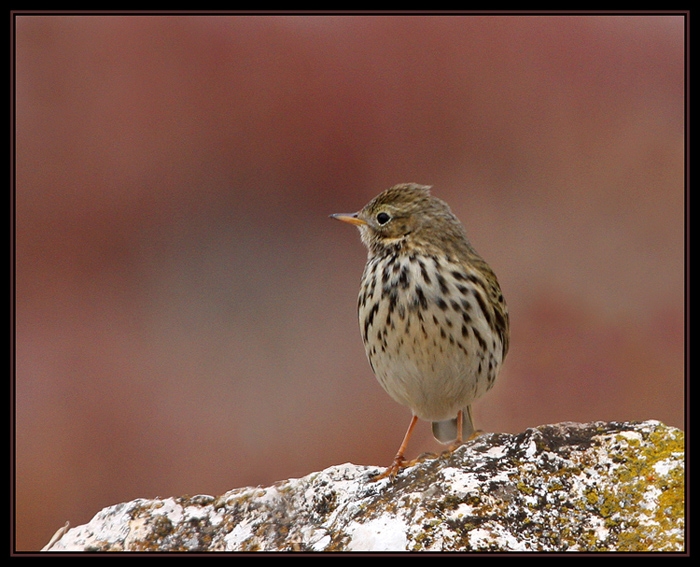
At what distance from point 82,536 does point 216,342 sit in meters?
6.78

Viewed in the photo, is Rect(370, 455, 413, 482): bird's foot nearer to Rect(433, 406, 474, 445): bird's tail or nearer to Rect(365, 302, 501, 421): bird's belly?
Rect(365, 302, 501, 421): bird's belly

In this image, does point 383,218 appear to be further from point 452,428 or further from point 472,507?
point 472,507

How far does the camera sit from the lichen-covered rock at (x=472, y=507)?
3.76m

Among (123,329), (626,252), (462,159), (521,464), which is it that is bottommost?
(521,464)

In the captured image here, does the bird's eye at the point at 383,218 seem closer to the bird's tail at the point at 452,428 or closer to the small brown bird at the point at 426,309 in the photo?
the small brown bird at the point at 426,309

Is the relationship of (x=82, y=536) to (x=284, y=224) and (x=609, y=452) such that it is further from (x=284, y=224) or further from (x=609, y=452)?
(x=284, y=224)

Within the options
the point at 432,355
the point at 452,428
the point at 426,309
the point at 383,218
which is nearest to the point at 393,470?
the point at 432,355

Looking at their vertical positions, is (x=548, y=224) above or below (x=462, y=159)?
below

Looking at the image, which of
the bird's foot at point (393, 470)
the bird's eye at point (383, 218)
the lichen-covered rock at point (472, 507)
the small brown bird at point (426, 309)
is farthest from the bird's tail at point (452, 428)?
the bird's eye at point (383, 218)

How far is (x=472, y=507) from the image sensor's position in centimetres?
392

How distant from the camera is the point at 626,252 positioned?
11.3 meters

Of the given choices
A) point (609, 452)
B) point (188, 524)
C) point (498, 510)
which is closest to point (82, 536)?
point (188, 524)

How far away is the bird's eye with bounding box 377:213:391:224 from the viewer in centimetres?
546

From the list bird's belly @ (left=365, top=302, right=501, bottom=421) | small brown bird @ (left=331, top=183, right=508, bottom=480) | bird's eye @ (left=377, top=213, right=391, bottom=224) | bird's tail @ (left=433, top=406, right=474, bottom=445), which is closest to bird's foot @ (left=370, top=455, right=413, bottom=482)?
small brown bird @ (left=331, top=183, right=508, bottom=480)
